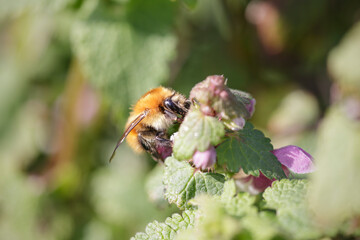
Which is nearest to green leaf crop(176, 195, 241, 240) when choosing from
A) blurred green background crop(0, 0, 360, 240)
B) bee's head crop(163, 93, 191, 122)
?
bee's head crop(163, 93, 191, 122)

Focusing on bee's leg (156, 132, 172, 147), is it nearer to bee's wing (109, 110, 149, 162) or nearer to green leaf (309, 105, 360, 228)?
bee's wing (109, 110, 149, 162)

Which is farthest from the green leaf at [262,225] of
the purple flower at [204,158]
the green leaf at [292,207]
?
the purple flower at [204,158]

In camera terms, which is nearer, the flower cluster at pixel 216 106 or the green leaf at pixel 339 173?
the green leaf at pixel 339 173

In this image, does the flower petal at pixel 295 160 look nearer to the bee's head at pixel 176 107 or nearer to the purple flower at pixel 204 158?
the purple flower at pixel 204 158

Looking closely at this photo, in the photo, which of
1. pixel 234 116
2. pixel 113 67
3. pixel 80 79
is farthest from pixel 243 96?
pixel 80 79

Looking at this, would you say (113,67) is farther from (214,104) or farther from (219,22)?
(214,104)
